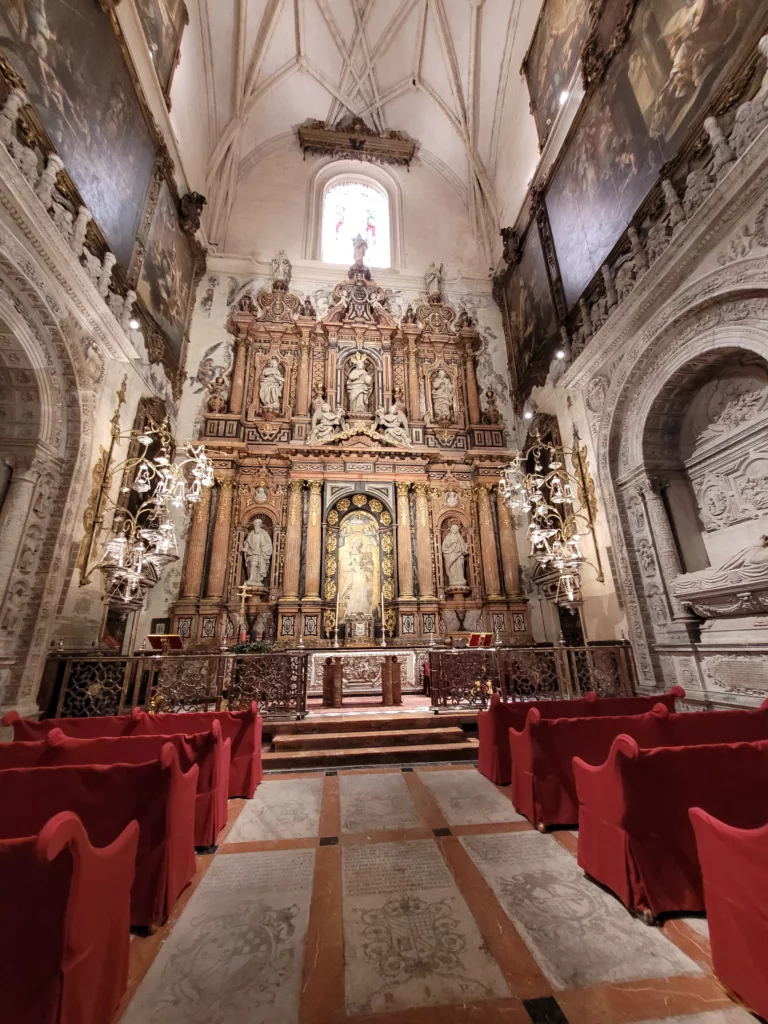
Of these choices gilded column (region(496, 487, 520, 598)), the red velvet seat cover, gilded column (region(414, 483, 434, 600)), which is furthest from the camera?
gilded column (region(496, 487, 520, 598))

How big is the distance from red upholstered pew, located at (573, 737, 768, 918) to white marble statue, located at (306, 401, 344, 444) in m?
11.2

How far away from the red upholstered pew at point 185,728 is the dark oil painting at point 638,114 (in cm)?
1055

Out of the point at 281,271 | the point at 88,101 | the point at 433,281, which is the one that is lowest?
the point at 88,101

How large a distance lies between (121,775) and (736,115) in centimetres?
961

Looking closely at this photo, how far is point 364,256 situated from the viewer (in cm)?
1597

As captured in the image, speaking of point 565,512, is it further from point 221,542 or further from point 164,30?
point 164,30

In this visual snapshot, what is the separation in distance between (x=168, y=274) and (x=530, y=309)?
10052 mm

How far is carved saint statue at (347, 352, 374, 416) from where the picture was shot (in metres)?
13.5

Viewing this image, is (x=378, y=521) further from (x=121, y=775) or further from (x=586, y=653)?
(x=121, y=775)

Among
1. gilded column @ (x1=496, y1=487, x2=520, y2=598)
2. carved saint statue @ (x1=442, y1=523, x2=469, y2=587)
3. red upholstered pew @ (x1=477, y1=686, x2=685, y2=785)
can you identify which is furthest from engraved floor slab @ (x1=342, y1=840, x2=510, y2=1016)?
gilded column @ (x1=496, y1=487, x2=520, y2=598)

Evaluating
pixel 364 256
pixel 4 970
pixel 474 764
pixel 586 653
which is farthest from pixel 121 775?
pixel 364 256

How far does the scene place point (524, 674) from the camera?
741 centimetres

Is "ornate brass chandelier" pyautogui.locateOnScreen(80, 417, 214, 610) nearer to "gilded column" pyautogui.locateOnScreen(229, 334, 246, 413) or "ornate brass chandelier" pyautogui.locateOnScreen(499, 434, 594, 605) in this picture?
"gilded column" pyautogui.locateOnScreen(229, 334, 246, 413)

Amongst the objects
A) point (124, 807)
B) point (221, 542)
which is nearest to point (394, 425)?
point (221, 542)
